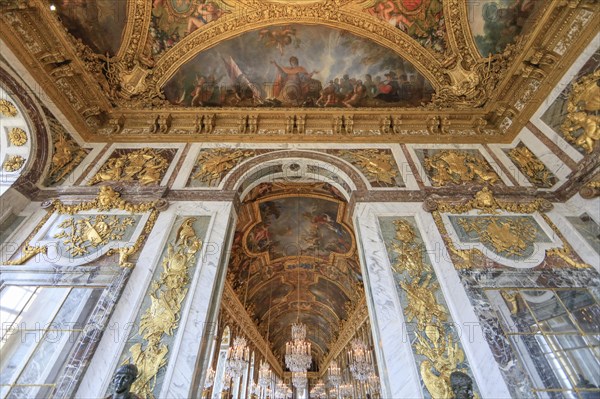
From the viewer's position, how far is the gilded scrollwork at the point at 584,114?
17.4ft

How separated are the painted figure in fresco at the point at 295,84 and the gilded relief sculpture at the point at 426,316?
14.5 feet

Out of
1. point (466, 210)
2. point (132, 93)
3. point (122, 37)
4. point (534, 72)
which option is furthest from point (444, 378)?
point (122, 37)

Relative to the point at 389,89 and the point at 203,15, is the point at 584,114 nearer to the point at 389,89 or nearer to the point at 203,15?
the point at 389,89

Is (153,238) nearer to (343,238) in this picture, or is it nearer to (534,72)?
(343,238)

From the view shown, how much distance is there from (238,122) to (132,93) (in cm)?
283

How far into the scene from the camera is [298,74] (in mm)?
7980

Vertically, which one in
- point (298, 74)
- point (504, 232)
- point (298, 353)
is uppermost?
point (298, 74)

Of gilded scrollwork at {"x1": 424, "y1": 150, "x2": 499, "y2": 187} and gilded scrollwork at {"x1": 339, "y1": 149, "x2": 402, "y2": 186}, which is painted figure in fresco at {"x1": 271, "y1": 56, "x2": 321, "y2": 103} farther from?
gilded scrollwork at {"x1": 424, "y1": 150, "x2": 499, "y2": 187}

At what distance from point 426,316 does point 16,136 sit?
27.5 feet

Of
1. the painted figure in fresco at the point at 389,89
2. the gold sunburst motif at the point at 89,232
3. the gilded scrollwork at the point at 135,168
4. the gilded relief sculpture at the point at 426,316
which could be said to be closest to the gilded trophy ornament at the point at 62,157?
the gilded scrollwork at the point at 135,168

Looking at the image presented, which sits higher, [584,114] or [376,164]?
[376,164]

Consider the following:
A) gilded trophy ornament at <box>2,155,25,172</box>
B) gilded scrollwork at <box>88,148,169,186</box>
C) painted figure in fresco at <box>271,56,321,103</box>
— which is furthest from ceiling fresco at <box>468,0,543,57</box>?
gilded trophy ornament at <box>2,155,25,172</box>

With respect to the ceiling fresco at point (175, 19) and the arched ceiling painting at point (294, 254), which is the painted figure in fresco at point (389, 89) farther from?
the ceiling fresco at point (175, 19)

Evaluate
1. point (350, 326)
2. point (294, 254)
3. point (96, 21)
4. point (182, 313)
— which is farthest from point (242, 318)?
point (96, 21)
